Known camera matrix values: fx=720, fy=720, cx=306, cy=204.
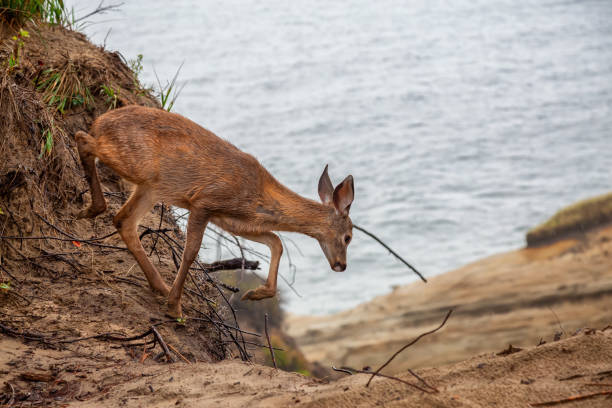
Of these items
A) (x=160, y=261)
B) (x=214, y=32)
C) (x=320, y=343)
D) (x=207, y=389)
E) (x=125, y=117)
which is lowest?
(x=320, y=343)

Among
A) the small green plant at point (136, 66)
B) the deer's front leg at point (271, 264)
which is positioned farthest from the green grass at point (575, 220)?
the deer's front leg at point (271, 264)

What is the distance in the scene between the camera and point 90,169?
5.21 m

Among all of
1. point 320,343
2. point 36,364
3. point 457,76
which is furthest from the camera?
point 457,76

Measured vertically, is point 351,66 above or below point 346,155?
above

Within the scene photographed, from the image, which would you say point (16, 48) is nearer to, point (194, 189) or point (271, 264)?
point (194, 189)

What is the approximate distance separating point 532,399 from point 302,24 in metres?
21.6

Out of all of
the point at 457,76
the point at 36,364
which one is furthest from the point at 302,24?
the point at 36,364

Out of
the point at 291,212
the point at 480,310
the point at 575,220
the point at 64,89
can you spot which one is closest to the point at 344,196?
the point at 291,212

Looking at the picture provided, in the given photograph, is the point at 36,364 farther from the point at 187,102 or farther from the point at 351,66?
the point at 351,66

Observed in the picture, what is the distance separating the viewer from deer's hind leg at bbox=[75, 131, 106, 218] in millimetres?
5129

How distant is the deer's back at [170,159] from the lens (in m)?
5.14

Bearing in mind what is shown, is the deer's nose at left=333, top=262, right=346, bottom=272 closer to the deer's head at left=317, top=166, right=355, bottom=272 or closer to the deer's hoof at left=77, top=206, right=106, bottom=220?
the deer's head at left=317, top=166, right=355, bottom=272

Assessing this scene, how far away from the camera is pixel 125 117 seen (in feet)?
17.1

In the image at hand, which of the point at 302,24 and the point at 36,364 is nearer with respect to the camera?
the point at 36,364
